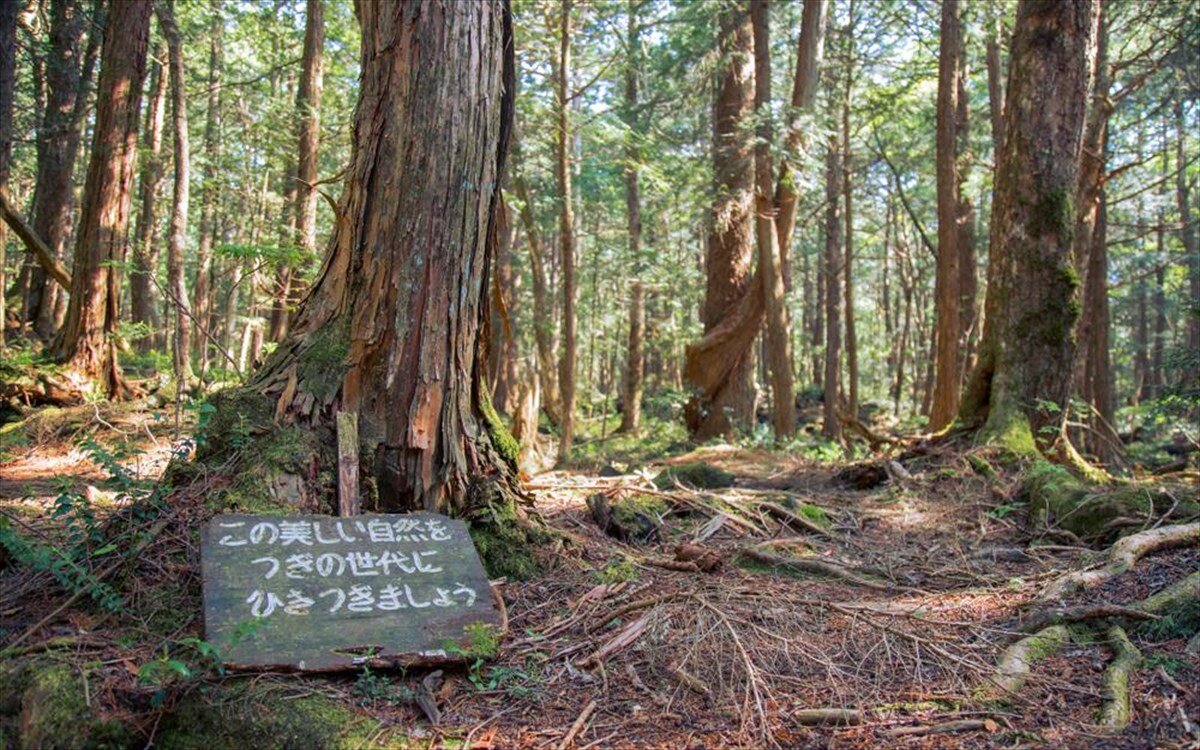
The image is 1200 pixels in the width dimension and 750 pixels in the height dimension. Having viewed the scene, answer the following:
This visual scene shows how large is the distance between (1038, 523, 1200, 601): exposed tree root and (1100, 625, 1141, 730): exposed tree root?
488mm

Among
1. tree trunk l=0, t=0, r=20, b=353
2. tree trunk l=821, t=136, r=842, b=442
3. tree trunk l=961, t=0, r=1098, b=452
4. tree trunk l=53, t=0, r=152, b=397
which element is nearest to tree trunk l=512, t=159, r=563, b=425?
tree trunk l=53, t=0, r=152, b=397

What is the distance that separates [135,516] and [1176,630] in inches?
181

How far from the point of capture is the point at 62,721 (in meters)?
2.45

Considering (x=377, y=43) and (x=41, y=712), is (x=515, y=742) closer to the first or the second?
(x=41, y=712)

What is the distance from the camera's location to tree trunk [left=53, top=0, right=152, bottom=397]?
938cm

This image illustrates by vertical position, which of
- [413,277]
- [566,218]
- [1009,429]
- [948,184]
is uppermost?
[948,184]

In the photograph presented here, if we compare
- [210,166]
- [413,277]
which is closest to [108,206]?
[413,277]

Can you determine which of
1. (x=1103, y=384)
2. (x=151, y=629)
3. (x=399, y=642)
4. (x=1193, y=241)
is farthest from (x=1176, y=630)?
(x=1193, y=241)

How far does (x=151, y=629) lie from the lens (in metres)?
3.06

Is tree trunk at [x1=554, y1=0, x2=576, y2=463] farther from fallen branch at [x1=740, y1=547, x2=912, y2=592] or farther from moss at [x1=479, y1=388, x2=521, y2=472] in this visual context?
fallen branch at [x1=740, y1=547, x2=912, y2=592]

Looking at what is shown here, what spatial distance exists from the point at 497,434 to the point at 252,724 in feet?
8.02

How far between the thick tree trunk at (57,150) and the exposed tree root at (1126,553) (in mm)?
13947

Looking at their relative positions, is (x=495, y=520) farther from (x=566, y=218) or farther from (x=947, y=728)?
(x=566, y=218)

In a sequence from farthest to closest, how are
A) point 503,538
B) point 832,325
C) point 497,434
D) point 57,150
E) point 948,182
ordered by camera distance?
point 832,325 → point 57,150 → point 948,182 → point 497,434 → point 503,538
